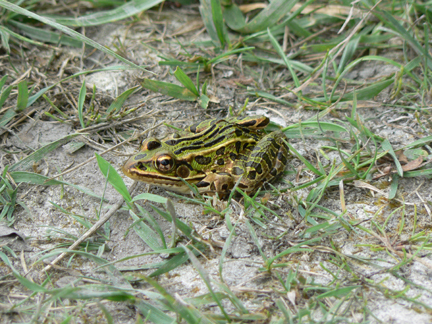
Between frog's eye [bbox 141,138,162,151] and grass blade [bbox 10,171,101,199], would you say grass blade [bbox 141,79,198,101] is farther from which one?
grass blade [bbox 10,171,101,199]

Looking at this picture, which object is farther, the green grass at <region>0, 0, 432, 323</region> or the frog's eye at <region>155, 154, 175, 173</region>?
the frog's eye at <region>155, 154, 175, 173</region>

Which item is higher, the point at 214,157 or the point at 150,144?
the point at 150,144

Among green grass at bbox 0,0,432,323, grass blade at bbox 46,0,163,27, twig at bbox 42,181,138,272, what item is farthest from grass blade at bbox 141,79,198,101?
twig at bbox 42,181,138,272

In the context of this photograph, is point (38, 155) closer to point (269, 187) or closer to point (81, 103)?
point (81, 103)

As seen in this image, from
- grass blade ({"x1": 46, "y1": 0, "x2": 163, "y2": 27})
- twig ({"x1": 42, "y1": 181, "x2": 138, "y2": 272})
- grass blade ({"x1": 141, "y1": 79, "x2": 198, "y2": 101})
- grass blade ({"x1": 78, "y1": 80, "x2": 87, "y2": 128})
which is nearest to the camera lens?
twig ({"x1": 42, "y1": 181, "x2": 138, "y2": 272})

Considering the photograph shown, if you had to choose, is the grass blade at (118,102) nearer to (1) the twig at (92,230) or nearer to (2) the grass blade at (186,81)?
(2) the grass blade at (186,81)

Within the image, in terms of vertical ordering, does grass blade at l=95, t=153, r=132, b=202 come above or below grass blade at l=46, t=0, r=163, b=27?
below

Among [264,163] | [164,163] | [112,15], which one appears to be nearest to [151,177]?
[164,163]
